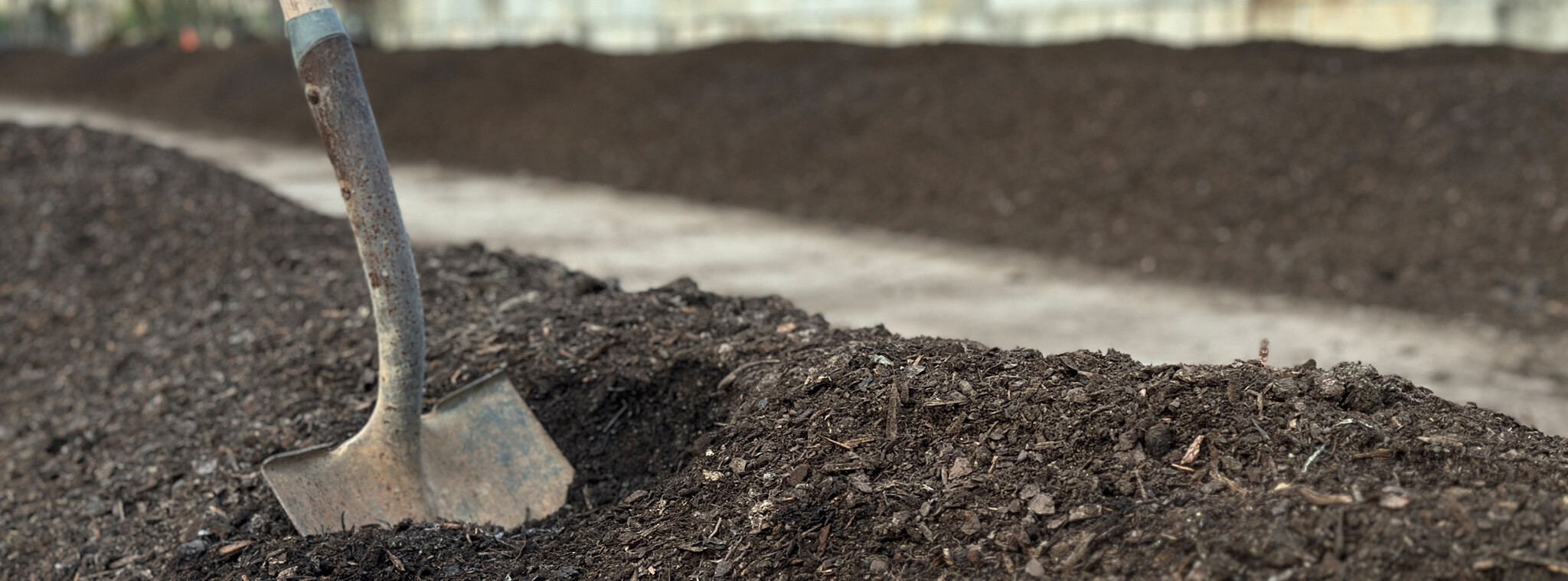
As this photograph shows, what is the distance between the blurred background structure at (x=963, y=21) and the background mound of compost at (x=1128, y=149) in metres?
0.93

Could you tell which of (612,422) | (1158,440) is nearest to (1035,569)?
(1158,440)

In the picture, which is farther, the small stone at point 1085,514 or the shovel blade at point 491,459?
the shovel blade at point 491,459

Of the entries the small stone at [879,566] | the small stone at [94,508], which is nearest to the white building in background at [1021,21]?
the small stone at [94,508]

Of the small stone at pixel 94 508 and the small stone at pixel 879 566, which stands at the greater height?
the small stone at pixel 879 566

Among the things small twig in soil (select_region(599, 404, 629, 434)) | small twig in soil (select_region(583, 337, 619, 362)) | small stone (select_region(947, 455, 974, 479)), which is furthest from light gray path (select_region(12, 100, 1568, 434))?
small stone (select_region(947, 455, 974, 479))

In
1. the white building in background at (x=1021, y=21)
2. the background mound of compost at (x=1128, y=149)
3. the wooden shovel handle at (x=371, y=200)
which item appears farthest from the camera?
the white building in background at (x=1021, y=21)

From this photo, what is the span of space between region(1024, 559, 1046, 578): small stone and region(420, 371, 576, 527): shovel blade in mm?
1318

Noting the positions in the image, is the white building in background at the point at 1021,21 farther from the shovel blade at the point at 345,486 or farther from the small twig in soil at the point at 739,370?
the shovel blade at the point at 345,486

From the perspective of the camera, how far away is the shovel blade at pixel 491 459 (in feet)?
9.38

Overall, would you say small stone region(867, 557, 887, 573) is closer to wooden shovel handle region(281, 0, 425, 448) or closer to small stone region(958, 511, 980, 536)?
small stone region(958, 511, 980, 536)

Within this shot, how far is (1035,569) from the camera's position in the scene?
1.95 metres

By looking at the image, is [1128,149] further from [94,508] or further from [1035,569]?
[94,508]

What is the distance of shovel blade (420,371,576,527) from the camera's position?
2859 millimetres

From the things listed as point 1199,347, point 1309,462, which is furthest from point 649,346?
point 1199,347
